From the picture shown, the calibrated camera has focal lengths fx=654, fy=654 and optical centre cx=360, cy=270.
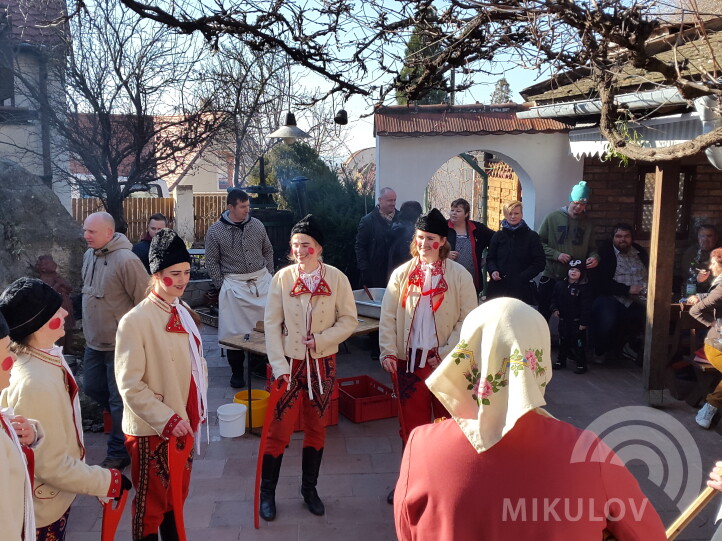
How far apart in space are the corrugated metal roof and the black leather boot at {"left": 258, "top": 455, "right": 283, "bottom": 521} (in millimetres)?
5704

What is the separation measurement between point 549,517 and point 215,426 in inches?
175

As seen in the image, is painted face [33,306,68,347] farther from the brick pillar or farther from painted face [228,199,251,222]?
the brick pillar

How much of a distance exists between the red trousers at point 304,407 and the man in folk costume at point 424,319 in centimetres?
41

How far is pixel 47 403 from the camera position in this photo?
8.93ft

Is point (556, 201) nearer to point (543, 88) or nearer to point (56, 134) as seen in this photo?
point (543, 88)

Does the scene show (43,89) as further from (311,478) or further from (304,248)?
(311,478)

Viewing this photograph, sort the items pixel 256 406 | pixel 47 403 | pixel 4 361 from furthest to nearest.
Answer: pixel 256 406 < pixel 47 403 < pixel 4 361

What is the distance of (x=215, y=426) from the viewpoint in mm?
5777

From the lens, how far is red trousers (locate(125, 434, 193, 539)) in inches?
130

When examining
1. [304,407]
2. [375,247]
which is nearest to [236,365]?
[375,247]

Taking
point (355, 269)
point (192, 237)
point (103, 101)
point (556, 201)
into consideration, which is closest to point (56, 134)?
point (103, 101)

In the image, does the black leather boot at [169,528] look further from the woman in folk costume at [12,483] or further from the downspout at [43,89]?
the downspout at [43,89]

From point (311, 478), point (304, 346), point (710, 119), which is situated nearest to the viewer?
point (304, 346)

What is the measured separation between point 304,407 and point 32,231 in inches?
236
